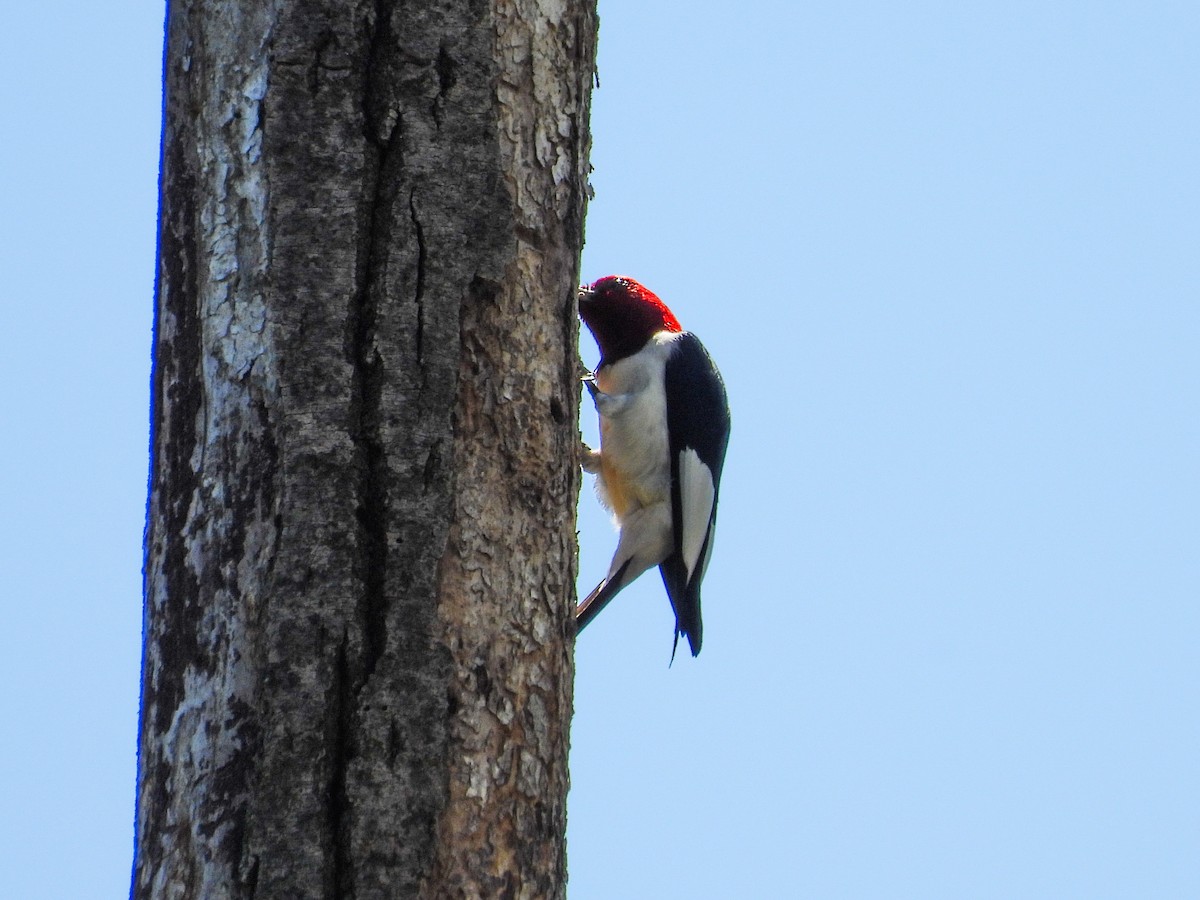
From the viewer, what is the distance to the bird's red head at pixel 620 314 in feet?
15.7

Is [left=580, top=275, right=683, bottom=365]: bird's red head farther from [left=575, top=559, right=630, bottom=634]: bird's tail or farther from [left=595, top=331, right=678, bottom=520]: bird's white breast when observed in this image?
[left=575, top=559, right=630, bottom=634]: bird's tail

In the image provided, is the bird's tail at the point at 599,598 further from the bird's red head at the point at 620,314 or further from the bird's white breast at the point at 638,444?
the bird's red head at the point at 620,314

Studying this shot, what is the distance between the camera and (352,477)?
1872mm

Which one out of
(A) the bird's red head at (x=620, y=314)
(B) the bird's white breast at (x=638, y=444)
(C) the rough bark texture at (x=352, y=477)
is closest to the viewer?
(C) the rough bark texture at (x=352, y=477)

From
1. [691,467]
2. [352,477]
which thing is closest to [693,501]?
[691,467]

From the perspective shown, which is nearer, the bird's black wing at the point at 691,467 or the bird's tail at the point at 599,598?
the bird's tail at the point at 599,598

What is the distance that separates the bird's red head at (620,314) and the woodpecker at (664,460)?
25 mm

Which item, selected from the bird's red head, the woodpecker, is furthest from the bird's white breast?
the bird's red head

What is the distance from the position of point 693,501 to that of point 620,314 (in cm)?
70

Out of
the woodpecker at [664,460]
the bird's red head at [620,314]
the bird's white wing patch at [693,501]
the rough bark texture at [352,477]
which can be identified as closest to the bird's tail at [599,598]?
the woodpecker at [664,460]

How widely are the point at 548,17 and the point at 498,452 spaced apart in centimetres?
72

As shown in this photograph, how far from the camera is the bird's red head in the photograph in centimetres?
480

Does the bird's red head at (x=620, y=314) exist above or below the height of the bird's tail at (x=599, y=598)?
above

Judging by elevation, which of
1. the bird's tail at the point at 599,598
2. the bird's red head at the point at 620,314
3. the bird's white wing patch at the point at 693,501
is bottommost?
the bird's tail at the point at 599,598
